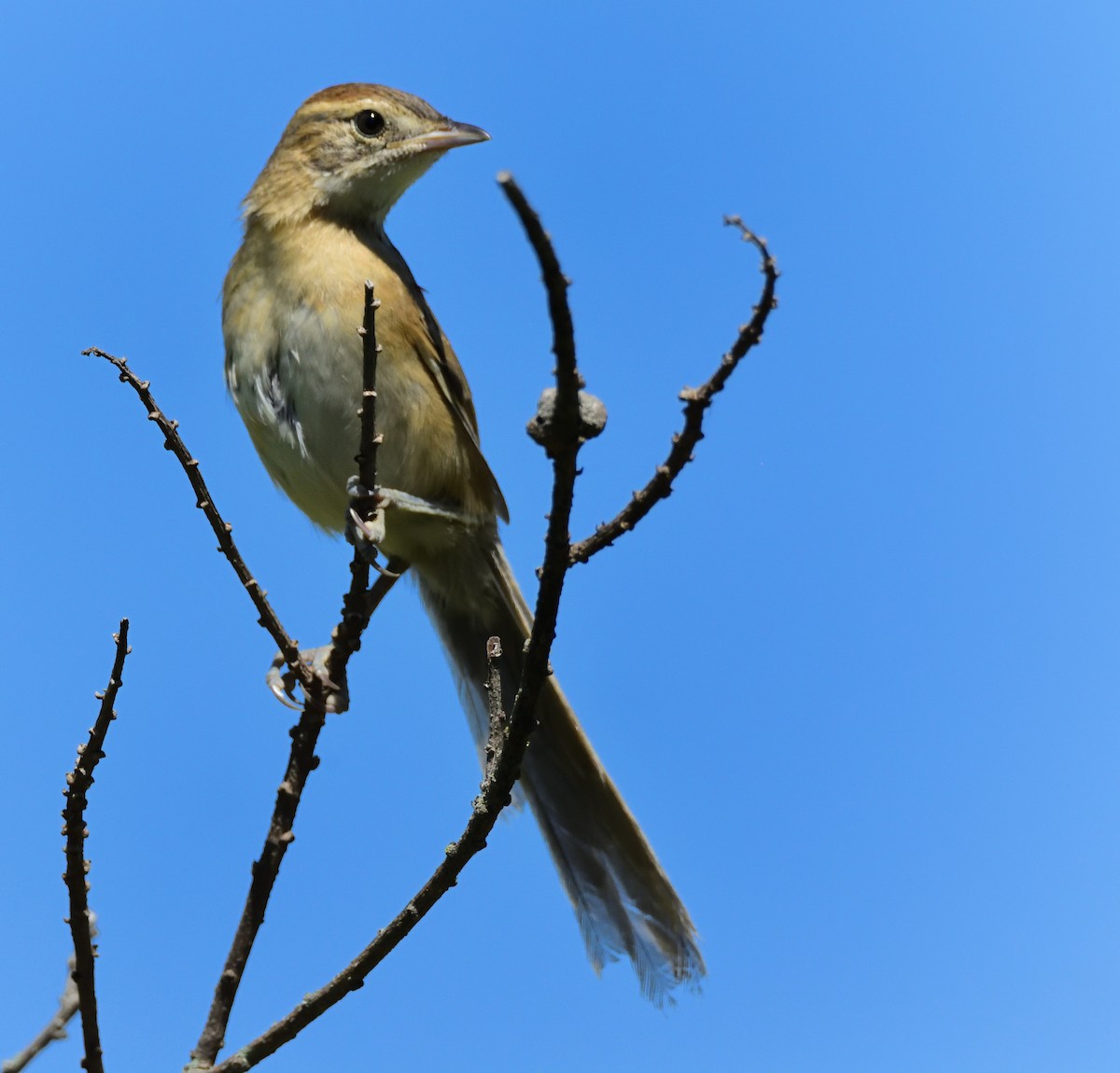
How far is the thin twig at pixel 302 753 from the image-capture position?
9.94ft

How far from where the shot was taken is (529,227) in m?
2.10

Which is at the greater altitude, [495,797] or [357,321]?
[357,321]

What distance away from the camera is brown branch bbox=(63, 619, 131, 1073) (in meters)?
2.82

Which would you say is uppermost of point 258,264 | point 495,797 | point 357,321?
point 258,264

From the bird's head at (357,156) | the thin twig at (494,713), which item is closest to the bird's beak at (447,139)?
the bird's head at (357,156)

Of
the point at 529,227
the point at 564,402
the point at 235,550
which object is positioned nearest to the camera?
the point at 529,227

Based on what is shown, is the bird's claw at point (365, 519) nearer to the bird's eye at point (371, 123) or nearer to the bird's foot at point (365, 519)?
the bird's foot at point (365, 519)

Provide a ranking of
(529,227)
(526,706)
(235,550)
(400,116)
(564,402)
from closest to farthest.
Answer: (529,227), (564,402), (526,706), (235,550), (400,116)

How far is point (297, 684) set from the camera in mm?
3975

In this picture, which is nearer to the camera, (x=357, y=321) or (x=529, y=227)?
(x=529, y=227)

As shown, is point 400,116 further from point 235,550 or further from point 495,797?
point 495,797

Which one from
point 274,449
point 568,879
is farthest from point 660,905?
point 274,449

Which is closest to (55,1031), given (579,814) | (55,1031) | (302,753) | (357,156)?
(55,1031)

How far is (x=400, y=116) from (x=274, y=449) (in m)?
1.60
